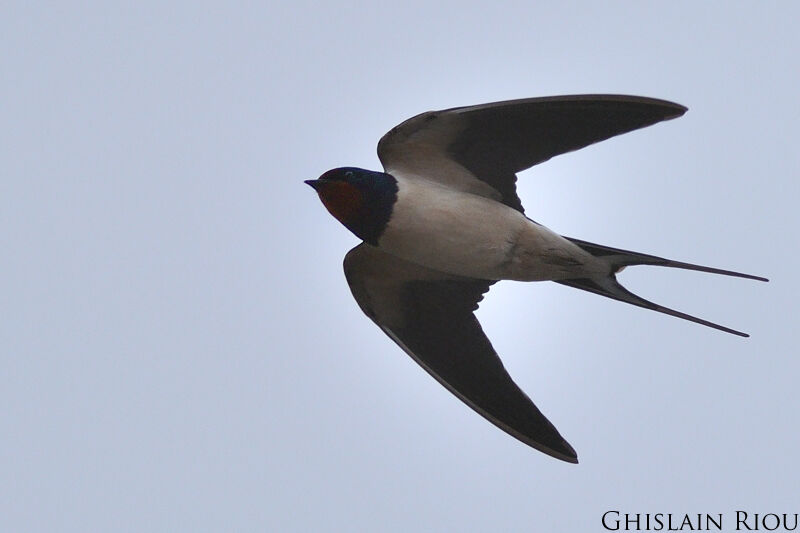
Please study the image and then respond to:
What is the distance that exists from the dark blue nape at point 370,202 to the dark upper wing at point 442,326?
0.99 feet

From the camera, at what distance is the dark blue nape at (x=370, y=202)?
13.4 feet

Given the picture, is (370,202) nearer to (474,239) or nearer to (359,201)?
(359,201)

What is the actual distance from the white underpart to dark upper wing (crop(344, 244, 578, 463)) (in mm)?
321

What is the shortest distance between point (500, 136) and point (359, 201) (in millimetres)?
567

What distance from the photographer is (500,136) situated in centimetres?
417

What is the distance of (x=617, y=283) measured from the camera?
13.8 ft

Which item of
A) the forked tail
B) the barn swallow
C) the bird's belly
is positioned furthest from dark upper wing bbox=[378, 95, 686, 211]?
the forked tail

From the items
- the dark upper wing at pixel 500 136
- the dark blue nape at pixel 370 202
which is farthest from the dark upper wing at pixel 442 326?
the dark upper wing at pixel 500 136

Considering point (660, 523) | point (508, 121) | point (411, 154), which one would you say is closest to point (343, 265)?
point (411, 154)

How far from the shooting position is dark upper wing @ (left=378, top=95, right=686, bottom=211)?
12.6 ft

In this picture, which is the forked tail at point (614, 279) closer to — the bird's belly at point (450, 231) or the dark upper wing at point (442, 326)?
the bird's belly at point (450, 231)

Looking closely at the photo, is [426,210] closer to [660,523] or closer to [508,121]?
[508,121]

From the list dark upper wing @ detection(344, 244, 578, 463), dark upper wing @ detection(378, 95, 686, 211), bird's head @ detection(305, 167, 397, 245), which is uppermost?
dark upper wing @ detection(378, 95, 686, 211)

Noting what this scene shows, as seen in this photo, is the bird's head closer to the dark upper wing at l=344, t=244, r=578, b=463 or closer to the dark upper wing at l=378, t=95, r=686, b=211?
the dark upper wing at l=378, t=95, r=686, b=211
